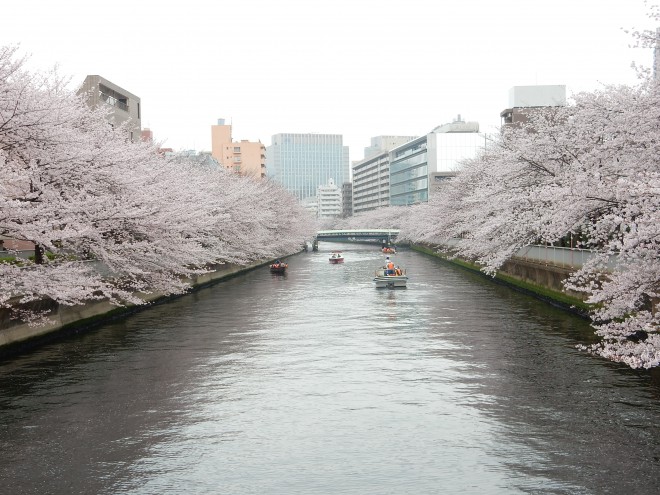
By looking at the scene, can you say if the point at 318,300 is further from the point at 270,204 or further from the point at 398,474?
the point at 270,204

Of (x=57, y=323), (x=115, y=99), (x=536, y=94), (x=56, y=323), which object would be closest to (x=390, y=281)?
(x=57, y=323)

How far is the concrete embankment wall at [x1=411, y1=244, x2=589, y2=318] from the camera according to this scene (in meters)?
38.6

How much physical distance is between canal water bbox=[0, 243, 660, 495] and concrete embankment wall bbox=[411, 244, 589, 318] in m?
3.13

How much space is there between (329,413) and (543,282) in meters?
31.1

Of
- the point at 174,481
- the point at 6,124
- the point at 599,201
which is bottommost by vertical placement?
the point at 174,481

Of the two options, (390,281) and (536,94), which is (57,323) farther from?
(536,94)

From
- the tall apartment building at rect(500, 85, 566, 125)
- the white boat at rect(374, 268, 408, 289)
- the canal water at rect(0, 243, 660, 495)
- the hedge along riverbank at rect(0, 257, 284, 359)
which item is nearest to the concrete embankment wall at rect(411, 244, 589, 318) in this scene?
the canal water at rect(0, 243, 660, 495)

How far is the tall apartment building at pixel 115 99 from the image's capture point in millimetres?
81562

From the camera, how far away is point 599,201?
63.4ft

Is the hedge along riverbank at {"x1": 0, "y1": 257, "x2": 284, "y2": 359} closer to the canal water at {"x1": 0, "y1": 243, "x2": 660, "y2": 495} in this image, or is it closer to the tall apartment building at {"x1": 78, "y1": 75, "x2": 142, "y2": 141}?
the canal water at {"x1": 0, "y1": 243, "x2": 660, "y2": 495}

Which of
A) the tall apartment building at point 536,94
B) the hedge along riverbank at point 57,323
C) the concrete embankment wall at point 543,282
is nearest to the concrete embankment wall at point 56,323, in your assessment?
the hedge along riverbank at point 57,323

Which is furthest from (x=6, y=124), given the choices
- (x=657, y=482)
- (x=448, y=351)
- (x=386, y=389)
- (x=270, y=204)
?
(x=270, y=204)

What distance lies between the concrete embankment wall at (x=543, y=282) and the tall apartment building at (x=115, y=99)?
4173 cm

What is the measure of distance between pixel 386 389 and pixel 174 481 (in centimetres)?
887
